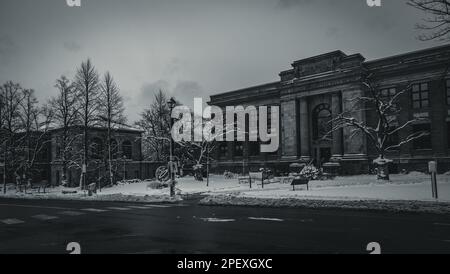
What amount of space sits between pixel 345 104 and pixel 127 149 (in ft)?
110

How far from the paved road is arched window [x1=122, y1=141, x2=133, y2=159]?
150ft

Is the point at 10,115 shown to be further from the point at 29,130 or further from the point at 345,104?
the point at 345,104

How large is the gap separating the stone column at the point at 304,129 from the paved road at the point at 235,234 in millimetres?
32659

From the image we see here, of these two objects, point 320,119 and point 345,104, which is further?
point 320,119

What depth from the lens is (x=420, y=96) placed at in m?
38.8

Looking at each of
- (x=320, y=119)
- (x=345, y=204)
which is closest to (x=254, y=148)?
(x=320, y=119)

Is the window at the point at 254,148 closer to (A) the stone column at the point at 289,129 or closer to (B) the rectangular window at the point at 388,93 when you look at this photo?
(A) the stone column at the point at 289,129

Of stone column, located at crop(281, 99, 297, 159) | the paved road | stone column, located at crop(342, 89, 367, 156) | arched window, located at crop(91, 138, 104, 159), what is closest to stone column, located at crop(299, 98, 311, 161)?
stone column, located at crop(281, 99, 297, 159)

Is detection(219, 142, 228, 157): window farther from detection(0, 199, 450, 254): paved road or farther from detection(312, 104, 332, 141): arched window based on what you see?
detection(0, 199, 450, 254): paved road

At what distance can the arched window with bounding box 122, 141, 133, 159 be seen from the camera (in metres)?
58.9

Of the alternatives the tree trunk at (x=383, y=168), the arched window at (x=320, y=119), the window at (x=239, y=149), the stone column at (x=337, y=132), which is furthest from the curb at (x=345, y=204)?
the window at (x=239, y=149)

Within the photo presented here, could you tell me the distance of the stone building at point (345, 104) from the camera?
37.3 m

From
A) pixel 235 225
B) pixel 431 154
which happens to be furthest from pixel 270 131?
pixel 235 225
